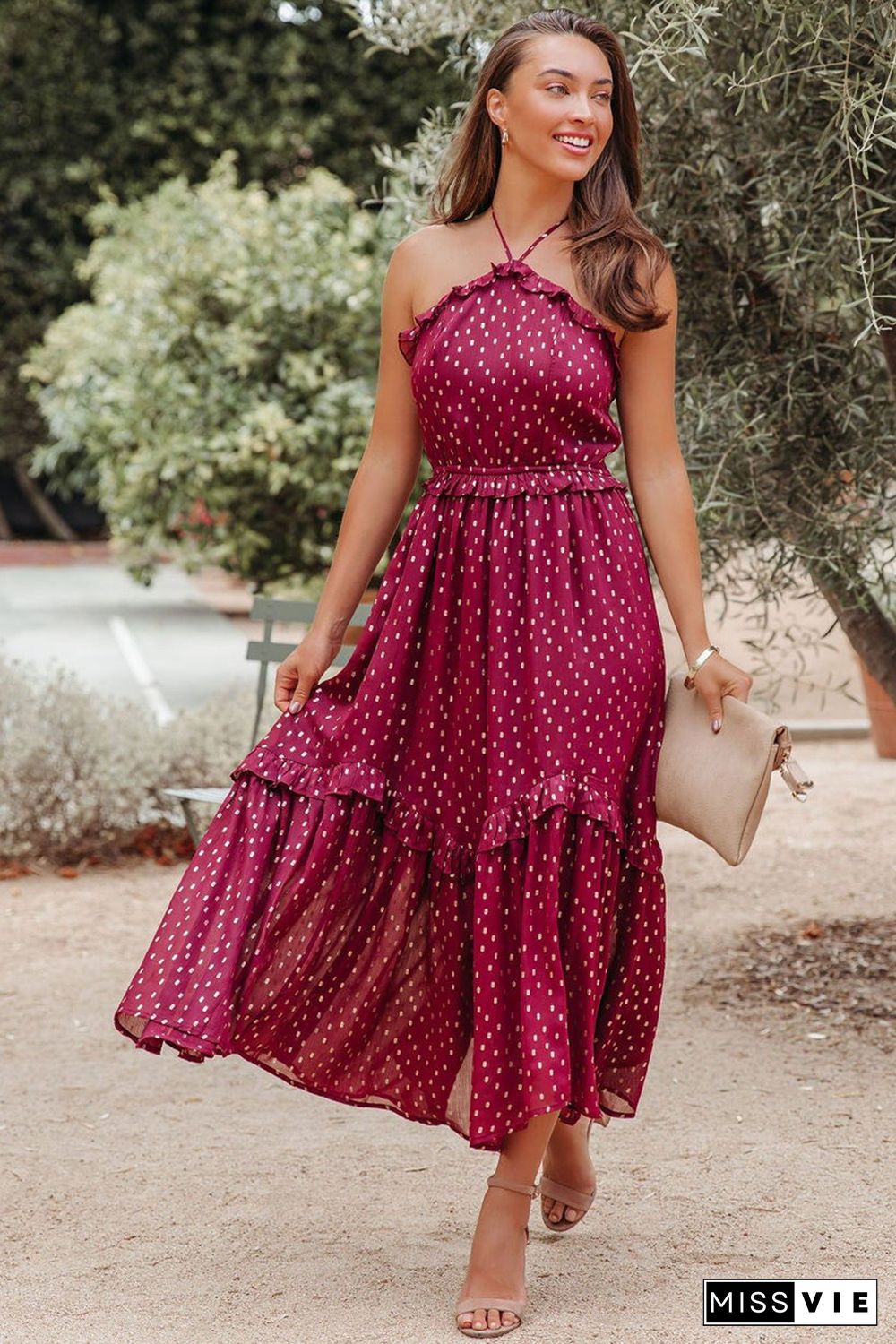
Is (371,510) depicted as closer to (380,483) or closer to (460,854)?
(380,483)

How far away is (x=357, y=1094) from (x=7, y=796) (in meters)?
3.78

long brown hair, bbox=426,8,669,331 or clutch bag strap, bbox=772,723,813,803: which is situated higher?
long brown hair, bbox=426,8,669,331

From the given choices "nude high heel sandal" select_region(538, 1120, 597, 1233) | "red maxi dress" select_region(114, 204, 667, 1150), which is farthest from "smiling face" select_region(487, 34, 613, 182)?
"nude high heel sandal" select_region(538, 1120, 597, 1233)

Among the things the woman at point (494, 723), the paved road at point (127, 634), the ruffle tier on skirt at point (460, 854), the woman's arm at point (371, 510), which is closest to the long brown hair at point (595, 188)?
A: the woman at point (494, 723)

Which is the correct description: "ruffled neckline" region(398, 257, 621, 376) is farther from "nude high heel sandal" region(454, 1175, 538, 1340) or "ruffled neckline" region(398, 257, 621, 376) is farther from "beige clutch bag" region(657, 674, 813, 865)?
"nude high heel sandal" region(454, 1175, 538, 1340)

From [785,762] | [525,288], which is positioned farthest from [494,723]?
[525,288]

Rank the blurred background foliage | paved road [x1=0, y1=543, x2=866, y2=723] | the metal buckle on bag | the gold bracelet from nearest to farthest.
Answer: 1. the metal buckle on bag
2. the gold bracelet
3. the blurred background foliage
4. paved road [x1=0, y1=543, x2=866, y2=723]

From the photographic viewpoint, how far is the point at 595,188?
111 inches

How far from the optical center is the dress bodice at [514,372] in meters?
2.70

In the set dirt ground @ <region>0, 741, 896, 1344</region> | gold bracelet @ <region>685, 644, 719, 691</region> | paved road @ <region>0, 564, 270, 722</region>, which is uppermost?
gold bracelet @ <region>685, 644, 719, 691</region>

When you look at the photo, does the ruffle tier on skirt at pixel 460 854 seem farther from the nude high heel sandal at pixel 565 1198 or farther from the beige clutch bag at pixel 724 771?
the nude high heel sandal at pixel 565 1198

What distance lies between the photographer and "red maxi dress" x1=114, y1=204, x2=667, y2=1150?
2.68 meters

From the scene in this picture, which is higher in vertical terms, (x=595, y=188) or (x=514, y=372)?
(x=595, y=188)

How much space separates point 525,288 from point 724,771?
0.84 m
